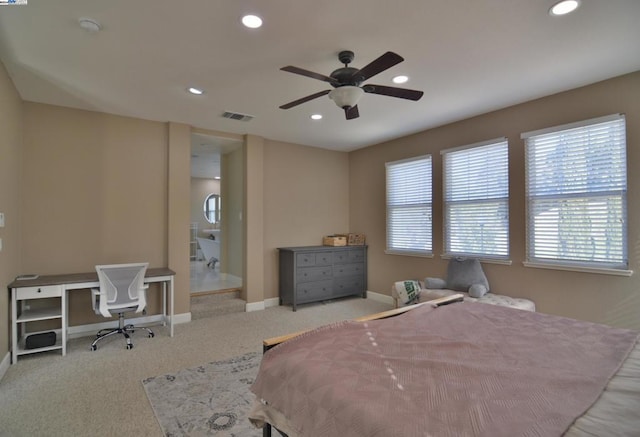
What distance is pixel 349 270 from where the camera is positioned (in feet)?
19.0

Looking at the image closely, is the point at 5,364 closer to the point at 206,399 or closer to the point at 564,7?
the point at 206,399

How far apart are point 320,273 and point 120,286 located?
2.91 metres

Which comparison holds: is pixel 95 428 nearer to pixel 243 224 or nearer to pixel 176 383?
pixel 176 383

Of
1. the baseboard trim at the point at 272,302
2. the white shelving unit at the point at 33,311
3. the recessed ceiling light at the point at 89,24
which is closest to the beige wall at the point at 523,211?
the baseboard trim at the point at 272,302

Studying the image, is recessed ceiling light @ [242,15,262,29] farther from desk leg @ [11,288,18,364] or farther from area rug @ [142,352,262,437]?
desk leg @ [11,288,18,364]

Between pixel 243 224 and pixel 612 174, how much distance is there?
15.4 feet

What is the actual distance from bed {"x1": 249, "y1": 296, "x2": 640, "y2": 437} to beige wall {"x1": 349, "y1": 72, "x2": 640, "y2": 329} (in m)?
1.69

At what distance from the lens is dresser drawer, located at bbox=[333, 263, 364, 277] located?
223 inches

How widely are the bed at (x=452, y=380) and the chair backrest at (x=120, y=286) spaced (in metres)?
2.57

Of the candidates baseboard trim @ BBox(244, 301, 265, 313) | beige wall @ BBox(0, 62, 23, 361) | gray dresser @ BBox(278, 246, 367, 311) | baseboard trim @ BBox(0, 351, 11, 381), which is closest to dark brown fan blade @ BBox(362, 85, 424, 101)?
gray dresser @ BBox(278, 246, 367, 311)

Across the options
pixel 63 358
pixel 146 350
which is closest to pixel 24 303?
pixel 63 358

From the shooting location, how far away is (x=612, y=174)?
322 cm

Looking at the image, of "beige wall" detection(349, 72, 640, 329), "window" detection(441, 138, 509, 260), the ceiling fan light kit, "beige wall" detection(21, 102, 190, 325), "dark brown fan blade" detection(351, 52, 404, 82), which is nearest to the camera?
"dark brown fan blade" detection(351, 52, 404, 82)

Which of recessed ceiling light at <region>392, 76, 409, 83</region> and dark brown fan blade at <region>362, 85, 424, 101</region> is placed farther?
recessed ceiling light at <region>392, 76, 409, 83</region>
